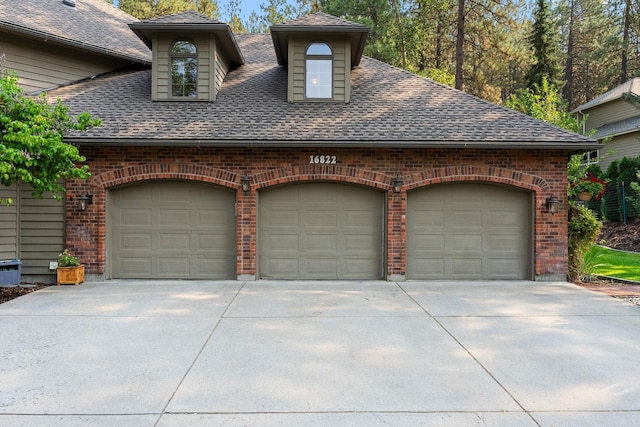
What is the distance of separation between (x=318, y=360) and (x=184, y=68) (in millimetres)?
8322

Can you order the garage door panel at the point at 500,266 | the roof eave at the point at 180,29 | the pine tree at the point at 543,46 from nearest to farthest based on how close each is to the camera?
1. the garage door panel at the point at 500,266
2. the roof eave at the point at 180,29
3. the pine tree at the point at 543,46

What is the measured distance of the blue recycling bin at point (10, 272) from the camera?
→ 881 centimetres

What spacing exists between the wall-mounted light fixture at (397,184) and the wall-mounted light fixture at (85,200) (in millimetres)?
6438

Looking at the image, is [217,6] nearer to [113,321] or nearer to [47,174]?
[47,174]

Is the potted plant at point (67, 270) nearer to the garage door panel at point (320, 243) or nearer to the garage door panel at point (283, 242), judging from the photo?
the garage door panel at point (283, 242)

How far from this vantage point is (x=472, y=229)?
9.99m

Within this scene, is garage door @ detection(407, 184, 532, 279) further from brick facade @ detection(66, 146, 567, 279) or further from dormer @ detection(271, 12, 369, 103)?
dormer @ detection(271, 12, 369, 103)

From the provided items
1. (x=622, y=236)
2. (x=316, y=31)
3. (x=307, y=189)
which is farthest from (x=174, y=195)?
A: (x=622, y=236)

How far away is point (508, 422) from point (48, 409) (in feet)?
12.0

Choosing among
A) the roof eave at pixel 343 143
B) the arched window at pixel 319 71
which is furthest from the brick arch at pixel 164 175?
the arched window at pixel 319 71

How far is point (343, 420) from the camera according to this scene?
3488mm

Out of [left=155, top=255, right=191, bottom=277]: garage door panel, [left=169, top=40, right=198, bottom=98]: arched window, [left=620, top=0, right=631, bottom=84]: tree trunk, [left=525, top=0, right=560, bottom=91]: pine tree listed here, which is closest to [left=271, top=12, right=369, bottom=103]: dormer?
[left=169, top=40, right=198, bottom=98]: arched window

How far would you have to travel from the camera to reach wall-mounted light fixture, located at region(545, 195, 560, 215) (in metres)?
9.56

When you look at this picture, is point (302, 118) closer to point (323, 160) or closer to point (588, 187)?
point (323, 160)
